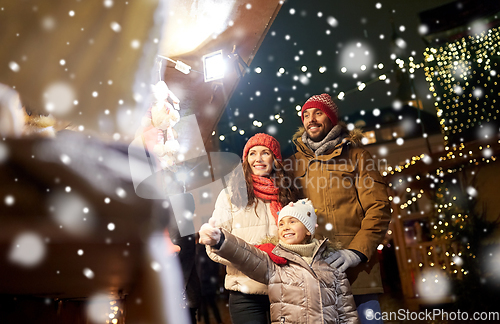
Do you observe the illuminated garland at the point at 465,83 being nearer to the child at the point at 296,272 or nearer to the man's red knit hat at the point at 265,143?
the man's red knit hat at the point at 265,143

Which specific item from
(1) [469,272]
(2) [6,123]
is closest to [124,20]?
(2) [6,123]

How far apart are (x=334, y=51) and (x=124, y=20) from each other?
3814 millimetres

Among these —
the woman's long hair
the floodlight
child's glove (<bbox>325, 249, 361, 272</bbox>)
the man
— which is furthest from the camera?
the floodlight

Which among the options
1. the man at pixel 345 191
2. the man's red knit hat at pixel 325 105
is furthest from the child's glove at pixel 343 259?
the man's red knit hat at pixel 325 105

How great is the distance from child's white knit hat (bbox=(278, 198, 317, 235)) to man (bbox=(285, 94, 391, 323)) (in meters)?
0.15

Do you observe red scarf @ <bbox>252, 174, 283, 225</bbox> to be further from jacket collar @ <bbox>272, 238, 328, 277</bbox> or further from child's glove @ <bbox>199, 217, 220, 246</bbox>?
child's glove @ <bbox>199, 217, 220, 246</bbox>

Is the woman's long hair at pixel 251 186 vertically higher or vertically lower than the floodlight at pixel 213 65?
lower

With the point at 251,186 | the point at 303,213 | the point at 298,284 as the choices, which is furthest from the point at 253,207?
the point at 298,284

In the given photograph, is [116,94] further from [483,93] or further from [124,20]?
[483,93]

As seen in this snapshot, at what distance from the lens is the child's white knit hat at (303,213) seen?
2.03 metres

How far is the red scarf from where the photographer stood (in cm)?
Answer: 228

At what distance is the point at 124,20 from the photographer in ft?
7.74

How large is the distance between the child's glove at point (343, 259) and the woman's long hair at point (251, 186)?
0.48 m

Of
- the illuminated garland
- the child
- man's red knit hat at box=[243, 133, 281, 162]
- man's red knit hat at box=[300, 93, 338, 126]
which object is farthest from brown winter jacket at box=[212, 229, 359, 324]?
the illuminated garland
